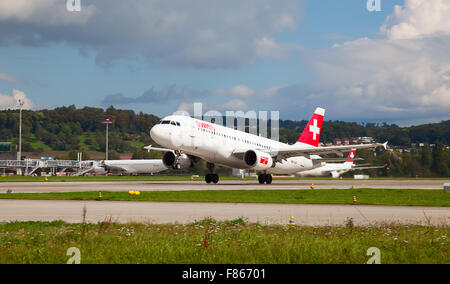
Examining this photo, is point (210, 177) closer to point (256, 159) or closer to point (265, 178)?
point (265, 178)

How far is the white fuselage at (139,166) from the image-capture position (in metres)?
107

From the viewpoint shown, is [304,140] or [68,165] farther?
[68,165]

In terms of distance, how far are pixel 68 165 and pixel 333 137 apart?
86.7 meters

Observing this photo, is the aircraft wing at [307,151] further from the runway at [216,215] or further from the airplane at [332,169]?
the airplane at [332,169]

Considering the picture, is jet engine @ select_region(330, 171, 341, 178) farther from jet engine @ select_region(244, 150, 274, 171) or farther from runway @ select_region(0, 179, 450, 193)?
jet engine @ select_region(244, 150, 274, 171)

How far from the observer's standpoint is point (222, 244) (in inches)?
409

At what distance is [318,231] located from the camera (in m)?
12.8

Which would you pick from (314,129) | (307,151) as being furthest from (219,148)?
(314,129)

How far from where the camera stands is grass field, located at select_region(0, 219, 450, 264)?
9.23 meters

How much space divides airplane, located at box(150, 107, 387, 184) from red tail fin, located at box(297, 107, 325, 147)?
3535 mm

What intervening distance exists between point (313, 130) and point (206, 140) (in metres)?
19.0

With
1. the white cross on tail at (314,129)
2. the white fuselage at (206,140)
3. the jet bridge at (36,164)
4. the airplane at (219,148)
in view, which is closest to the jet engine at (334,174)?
the white cross on tail at (314,129)
